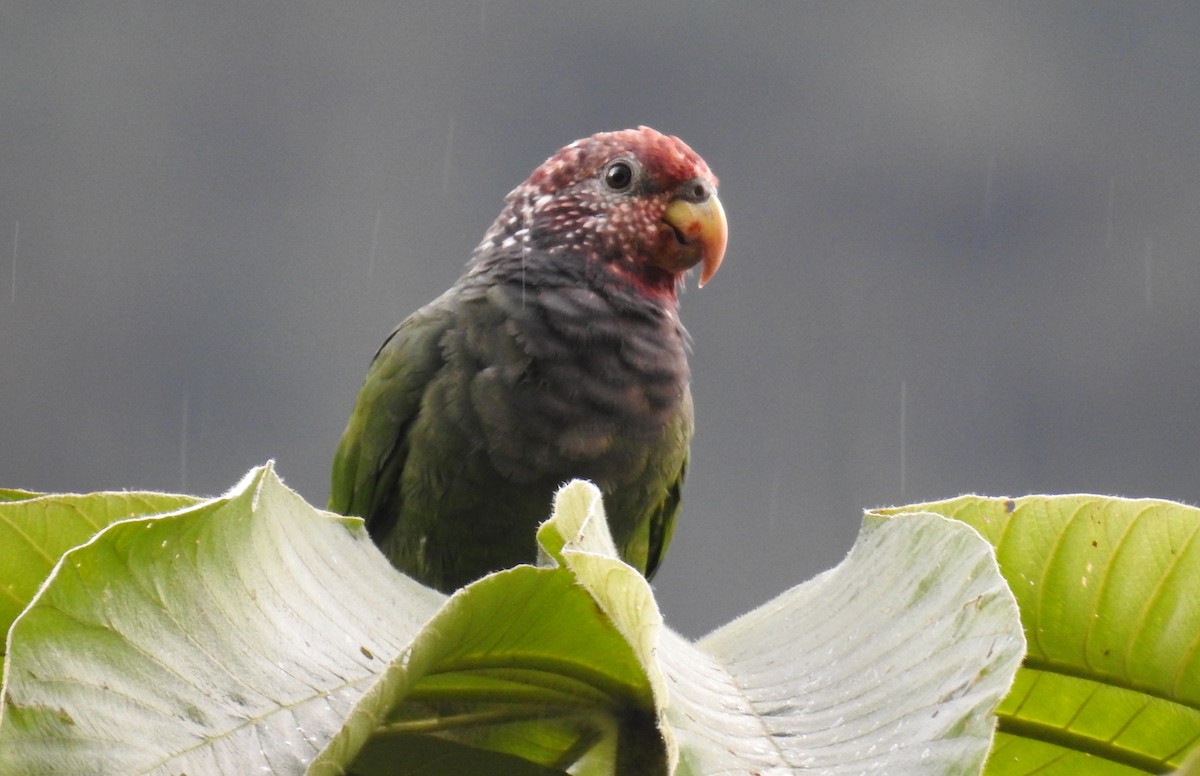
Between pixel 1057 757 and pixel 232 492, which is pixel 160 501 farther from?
pixel 1057 757

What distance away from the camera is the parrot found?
1298mm

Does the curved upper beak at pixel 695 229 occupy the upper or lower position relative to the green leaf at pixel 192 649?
upper

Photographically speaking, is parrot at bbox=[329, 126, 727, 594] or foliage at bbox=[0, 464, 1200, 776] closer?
foliage at bbox=[0, 464, 1200, 776]

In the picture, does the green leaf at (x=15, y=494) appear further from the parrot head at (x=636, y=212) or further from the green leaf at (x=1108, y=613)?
the parrot head at (x=636, y=212)

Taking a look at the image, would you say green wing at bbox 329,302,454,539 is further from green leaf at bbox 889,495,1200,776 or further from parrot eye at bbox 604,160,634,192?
green leaf at bbox 889,495,1200,776

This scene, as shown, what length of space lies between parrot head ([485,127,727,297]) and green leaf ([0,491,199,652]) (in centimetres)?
97

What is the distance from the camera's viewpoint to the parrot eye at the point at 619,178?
1524 millimetres

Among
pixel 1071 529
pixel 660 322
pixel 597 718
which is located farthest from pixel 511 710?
pixel 660 322

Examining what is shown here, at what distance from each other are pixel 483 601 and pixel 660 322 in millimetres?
1025

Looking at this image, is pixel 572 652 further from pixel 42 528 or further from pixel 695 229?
pixel 695 229

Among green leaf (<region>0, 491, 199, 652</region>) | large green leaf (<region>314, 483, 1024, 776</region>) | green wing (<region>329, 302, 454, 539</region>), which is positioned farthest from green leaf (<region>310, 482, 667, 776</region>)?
green wing (<region>329, 302, 454, 539</region>)

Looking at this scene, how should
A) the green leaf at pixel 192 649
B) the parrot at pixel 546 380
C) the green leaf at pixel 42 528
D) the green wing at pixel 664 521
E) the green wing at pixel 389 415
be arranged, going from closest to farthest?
the green leaf at pixel 192 649, the green leaf at pixel 42 528, the parrot at pixel 546 380, the green wing at pixel 389 415, the green wing at pixel 664 521

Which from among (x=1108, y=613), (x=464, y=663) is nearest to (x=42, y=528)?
(x=464, y=663)

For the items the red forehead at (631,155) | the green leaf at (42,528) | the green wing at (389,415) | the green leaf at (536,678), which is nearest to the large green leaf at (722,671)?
the green leaf at (536,678)
